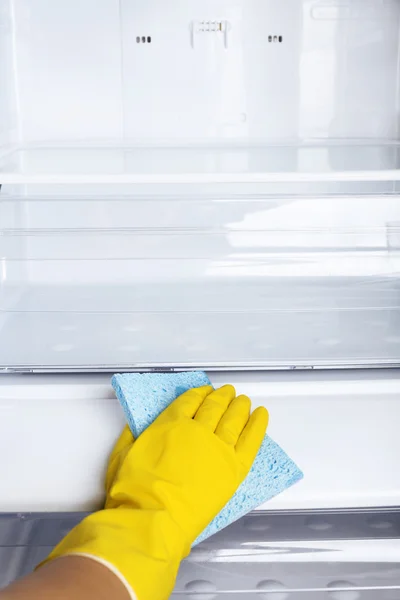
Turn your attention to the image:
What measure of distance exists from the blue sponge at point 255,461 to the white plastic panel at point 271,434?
0.10ft

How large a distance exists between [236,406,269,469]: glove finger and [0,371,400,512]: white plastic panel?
6 cm

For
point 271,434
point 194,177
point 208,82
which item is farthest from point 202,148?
point 271,434

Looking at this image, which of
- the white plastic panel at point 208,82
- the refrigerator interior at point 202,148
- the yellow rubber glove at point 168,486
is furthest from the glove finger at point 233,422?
the white plastic panel at point 208,82

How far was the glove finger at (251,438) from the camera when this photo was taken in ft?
3.43

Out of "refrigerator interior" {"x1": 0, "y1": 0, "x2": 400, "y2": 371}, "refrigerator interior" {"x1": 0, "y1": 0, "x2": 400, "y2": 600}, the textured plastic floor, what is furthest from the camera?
"refrigerator interior" {"x1": 0, "y1": 0, "x2": 400, "y2": 371}

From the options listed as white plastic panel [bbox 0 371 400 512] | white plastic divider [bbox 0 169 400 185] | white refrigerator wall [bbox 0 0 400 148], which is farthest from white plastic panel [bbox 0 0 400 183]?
white plastic panel [bbox 0 371 400 512]

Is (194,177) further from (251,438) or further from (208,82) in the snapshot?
(208,82)

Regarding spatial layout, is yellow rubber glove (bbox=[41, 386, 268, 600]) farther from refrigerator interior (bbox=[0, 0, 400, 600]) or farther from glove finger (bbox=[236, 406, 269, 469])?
refrigerator interior (bbox=[0, 0, 400, 600])

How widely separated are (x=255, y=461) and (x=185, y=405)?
5.1 inches

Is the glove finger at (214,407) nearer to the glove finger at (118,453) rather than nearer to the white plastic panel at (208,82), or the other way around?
the glove finger at (118,453)

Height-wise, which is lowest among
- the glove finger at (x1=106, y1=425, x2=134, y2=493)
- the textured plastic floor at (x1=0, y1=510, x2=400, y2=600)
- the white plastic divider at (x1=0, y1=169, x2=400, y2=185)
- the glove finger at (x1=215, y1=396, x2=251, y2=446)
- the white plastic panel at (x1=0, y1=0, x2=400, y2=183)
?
the textured plastic floor at (x1=0, y1=510, x2=400, y2=600)

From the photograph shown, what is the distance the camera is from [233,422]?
1064 mm

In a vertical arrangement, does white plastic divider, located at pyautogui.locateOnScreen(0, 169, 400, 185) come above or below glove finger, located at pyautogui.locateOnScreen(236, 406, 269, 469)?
above

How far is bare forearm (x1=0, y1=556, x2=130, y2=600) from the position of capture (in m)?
0.77
